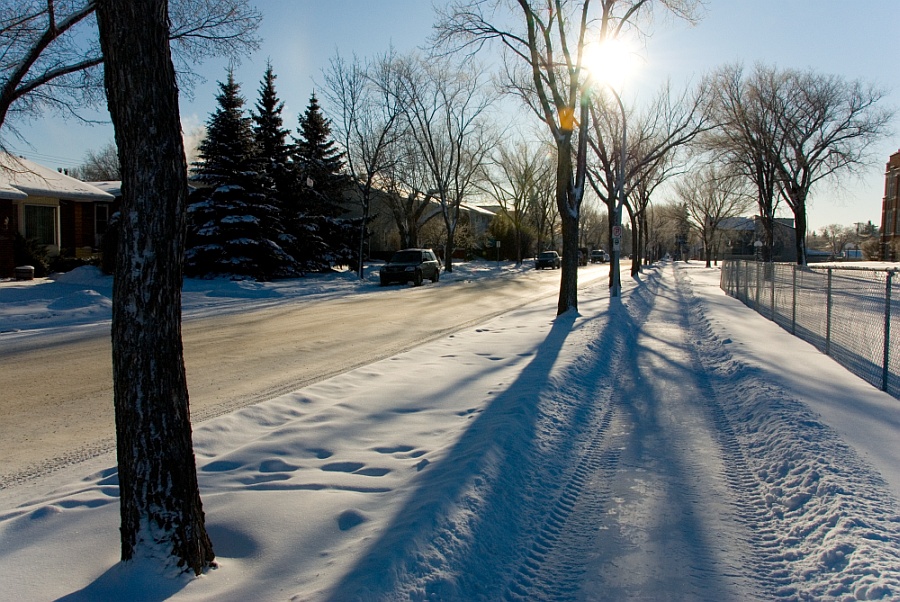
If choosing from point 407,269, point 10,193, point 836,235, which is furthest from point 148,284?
point 836,235

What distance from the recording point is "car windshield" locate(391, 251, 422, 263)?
30.5m

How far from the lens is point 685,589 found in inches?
133

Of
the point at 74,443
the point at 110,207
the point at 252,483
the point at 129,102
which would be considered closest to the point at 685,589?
the point at 252,483

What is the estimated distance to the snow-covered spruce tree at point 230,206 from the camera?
27719mm

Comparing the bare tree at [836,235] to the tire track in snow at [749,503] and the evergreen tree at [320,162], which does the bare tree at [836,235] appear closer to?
the evergreen tree at [320,162]

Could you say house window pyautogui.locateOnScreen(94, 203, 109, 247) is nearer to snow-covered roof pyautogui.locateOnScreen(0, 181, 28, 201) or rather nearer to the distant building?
snow-covered roof pyautogui.locateOnScreen(0, 181, 28, 201)

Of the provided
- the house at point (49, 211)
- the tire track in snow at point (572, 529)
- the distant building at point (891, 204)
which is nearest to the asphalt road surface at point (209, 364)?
the tire track in snow at point (572, 529)

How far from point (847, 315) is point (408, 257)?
21.8 m

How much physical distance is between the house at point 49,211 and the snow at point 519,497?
67.1ft

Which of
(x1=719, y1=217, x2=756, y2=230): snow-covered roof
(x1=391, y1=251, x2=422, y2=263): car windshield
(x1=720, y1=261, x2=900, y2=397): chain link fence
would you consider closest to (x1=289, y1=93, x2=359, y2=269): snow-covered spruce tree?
(x1=391, y1=251, x2=422, y2=263): car windshield

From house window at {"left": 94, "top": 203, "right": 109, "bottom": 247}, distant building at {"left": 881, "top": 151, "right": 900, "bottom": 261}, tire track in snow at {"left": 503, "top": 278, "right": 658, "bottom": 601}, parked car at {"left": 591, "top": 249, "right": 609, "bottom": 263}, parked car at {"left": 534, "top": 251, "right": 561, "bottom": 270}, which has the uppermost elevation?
distant building at {"left": 881, "top": 151, "right": 900, "bottom": 261}

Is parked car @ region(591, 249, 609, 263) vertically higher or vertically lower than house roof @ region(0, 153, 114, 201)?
lower

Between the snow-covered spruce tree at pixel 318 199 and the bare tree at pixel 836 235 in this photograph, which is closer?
the snow-covered spruce tree at pixel 318 199

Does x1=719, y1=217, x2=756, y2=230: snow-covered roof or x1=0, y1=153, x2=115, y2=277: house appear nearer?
x1=0, y1=153, x2=115, y2=277: house
